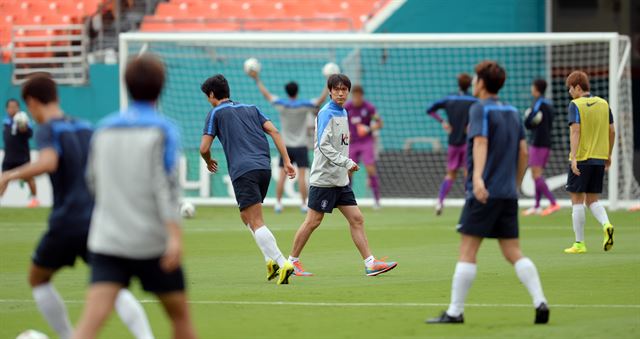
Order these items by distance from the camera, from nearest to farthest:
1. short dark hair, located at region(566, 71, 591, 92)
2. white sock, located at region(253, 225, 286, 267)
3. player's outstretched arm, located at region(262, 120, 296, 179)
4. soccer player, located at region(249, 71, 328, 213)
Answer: white sock, located at region(253, 225, 286, 267), player's outstretched arm, located at region(262, 120, 296, 179), short dark hair, located at region(566, 71, 591, 92), soccer player, located at region(249, 71, 328, 213)

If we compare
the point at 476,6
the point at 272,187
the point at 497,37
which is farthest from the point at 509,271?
the point at 476,6

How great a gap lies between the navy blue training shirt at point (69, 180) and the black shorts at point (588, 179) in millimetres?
7655

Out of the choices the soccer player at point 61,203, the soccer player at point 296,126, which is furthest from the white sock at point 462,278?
the soccer player at point 296,126

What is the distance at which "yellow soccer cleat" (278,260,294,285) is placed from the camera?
10.5 meters

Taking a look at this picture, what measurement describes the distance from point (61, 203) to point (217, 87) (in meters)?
4.19

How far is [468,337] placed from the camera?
7.58 metres

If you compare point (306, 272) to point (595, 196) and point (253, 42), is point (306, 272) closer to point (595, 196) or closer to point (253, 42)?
point (595, 196)

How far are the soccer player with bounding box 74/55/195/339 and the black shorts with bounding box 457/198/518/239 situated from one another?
261 centimetres

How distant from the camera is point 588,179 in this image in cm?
1320

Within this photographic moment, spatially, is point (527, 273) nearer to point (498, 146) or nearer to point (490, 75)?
point (498, 146)

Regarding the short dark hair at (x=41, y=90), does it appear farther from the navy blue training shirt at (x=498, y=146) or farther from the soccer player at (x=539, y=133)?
the soccer player at (x=539, y=133)

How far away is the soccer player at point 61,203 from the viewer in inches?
260

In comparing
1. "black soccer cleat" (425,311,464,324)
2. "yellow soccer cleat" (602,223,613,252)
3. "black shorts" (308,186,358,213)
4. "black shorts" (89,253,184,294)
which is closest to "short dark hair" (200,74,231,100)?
"black shorts" (308,186,358,213)

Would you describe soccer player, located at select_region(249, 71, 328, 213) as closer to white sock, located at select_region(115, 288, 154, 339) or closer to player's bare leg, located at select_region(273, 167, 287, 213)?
player's bare leg, located at select_region(273, 167, 287, 213)
